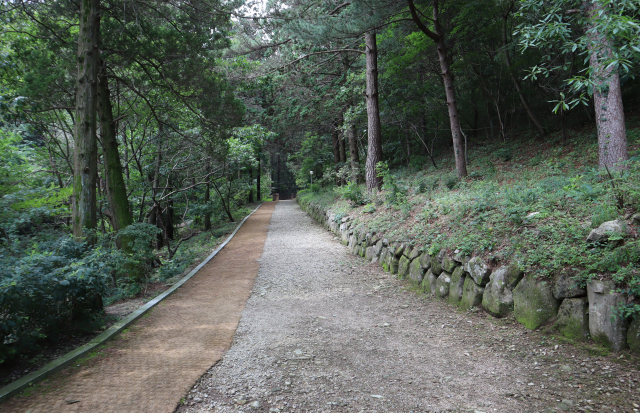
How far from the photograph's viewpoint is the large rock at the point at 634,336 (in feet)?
9.36

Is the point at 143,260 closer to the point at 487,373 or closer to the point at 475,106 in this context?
the point at 487,373

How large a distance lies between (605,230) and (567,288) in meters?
0.73

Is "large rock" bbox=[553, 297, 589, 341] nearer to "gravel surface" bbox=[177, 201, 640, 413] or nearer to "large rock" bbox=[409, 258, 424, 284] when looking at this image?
"gravel surface" bbox=[177, 201, 640, 413]

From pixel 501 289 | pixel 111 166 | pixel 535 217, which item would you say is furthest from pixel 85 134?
pixel 535 217

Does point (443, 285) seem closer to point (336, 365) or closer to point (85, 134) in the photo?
point (336, 365)

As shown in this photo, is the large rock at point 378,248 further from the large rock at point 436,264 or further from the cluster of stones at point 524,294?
the large rock at point 436,264

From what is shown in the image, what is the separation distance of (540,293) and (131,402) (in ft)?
13.5

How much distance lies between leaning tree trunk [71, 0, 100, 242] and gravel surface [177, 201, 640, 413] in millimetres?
2895

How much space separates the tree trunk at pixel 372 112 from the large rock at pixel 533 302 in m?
7.37

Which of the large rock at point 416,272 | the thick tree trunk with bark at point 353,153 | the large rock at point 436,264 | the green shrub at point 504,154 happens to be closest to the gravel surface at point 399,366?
the large rock at point 416,272

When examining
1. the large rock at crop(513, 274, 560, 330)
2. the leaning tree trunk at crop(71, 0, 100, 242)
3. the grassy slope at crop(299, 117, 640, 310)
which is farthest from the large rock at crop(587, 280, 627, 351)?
Answer: the leaning tree trunk at crop(71, 0, 100, 242)

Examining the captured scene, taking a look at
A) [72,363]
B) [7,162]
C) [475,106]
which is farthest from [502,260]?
[475,106]

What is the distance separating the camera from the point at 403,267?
21.3ft

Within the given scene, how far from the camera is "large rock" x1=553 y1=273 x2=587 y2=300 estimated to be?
11.0 feet
